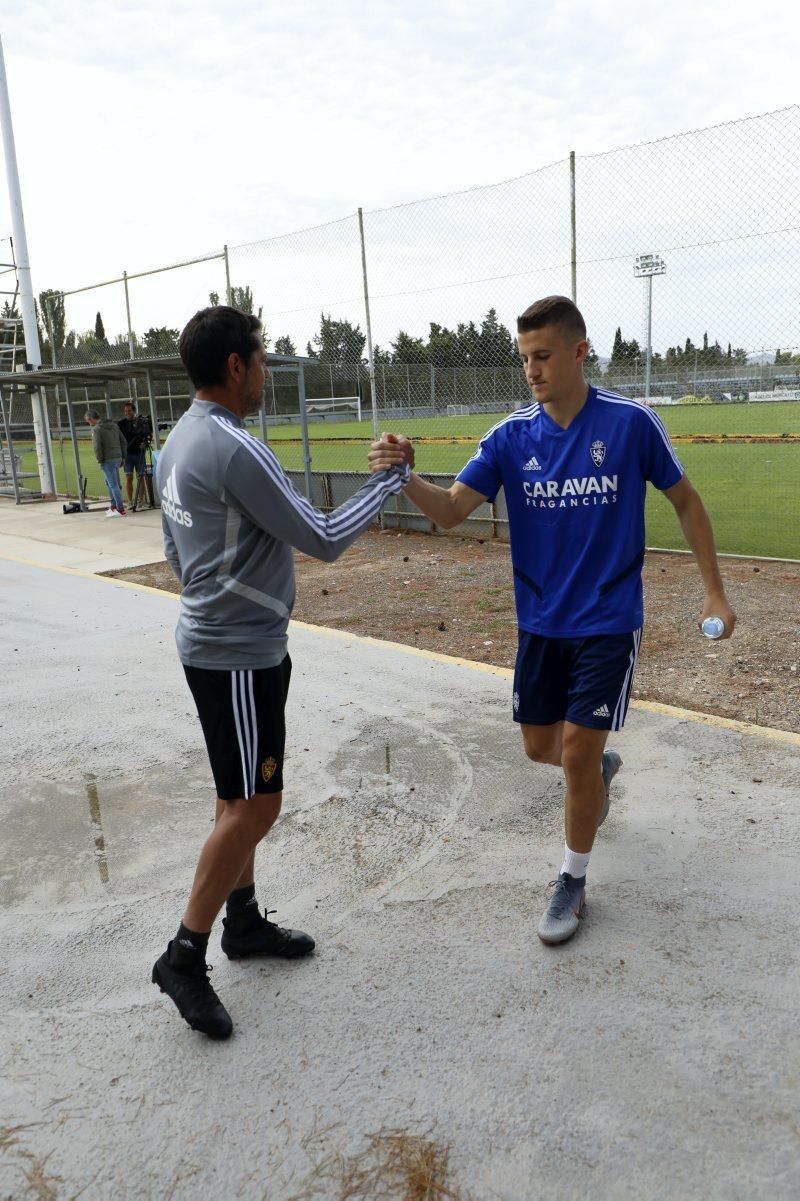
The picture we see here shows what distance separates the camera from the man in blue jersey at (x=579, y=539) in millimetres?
2910

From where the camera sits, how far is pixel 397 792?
397cm

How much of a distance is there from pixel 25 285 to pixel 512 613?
1540cm

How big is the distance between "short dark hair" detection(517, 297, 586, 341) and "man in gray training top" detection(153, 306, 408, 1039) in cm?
90

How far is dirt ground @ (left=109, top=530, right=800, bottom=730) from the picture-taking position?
5.13 m

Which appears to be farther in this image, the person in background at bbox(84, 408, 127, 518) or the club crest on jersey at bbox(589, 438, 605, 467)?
the person in background at bbox(84, 408, 127, 518)

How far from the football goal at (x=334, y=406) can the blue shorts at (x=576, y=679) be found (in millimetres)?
12392

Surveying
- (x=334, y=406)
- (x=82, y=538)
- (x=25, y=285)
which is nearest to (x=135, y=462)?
(x=82, y=538)

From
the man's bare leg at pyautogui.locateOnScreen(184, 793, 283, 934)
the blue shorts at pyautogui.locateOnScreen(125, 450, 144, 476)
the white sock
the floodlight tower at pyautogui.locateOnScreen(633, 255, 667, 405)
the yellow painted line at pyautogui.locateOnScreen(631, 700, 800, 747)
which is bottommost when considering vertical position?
the yellow painted line at pyautogui.locateOnScreen(631, 700, 800, 747)

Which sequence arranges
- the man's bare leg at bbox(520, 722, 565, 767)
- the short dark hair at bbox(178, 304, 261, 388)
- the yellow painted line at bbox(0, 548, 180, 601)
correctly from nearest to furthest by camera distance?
1. the short dark hair at bbox(178, 304, 261, 388)
2. the man's bare leg at bbox(520, 722, 565, 767)
3. the yellow painted line at bbox(0, 548, 180, 601)

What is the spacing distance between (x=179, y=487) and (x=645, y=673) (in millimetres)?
3730

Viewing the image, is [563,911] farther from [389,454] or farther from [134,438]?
[134,438]

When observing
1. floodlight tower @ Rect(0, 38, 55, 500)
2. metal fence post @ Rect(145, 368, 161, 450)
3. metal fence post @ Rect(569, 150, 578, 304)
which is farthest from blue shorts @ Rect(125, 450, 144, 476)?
metal fence post @ Rect(569, 150, 578, 304)

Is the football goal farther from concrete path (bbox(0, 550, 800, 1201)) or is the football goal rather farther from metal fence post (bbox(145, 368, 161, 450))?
concrete path (bbox(0, 550, 800, 1201))

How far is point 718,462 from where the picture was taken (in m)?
16.8
